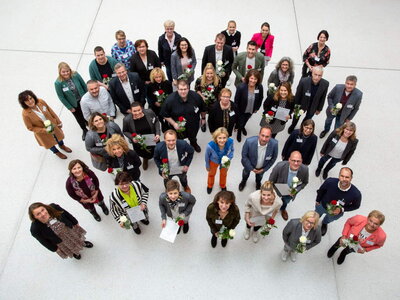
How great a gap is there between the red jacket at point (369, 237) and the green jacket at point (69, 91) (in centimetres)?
474

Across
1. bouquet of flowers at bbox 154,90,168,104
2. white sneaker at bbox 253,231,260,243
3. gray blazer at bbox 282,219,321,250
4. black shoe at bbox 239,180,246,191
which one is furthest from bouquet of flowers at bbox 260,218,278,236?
bouquet of flowers at bbox 154,90,168,104

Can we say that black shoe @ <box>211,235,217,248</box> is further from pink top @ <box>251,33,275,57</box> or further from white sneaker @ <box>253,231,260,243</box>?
pink top @ <box>251,33,275,57</box>

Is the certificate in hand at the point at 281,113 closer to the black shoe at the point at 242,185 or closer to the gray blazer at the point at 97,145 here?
the black shoe at the point at 242,185

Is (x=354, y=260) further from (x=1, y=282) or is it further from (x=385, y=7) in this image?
(x=385, y=7)

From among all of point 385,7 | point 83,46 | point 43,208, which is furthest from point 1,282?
point 385,7

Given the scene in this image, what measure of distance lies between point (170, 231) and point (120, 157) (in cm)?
128

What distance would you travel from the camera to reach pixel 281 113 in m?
4.89

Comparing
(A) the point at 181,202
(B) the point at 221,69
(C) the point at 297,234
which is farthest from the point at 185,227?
(B) the point at 221,69

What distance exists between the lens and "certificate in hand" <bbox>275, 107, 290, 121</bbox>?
484 cm

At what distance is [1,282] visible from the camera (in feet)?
13.3

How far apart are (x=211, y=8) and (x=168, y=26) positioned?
3.91 meters

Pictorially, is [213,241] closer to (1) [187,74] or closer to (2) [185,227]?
(2) [185,227]

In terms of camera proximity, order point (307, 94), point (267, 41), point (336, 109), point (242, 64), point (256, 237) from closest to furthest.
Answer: point (256, 237) < point (336, 109) < point (307, 94) < point (242, 64) < point (267, 41)

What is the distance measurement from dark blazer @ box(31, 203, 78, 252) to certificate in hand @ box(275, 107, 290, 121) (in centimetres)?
355
